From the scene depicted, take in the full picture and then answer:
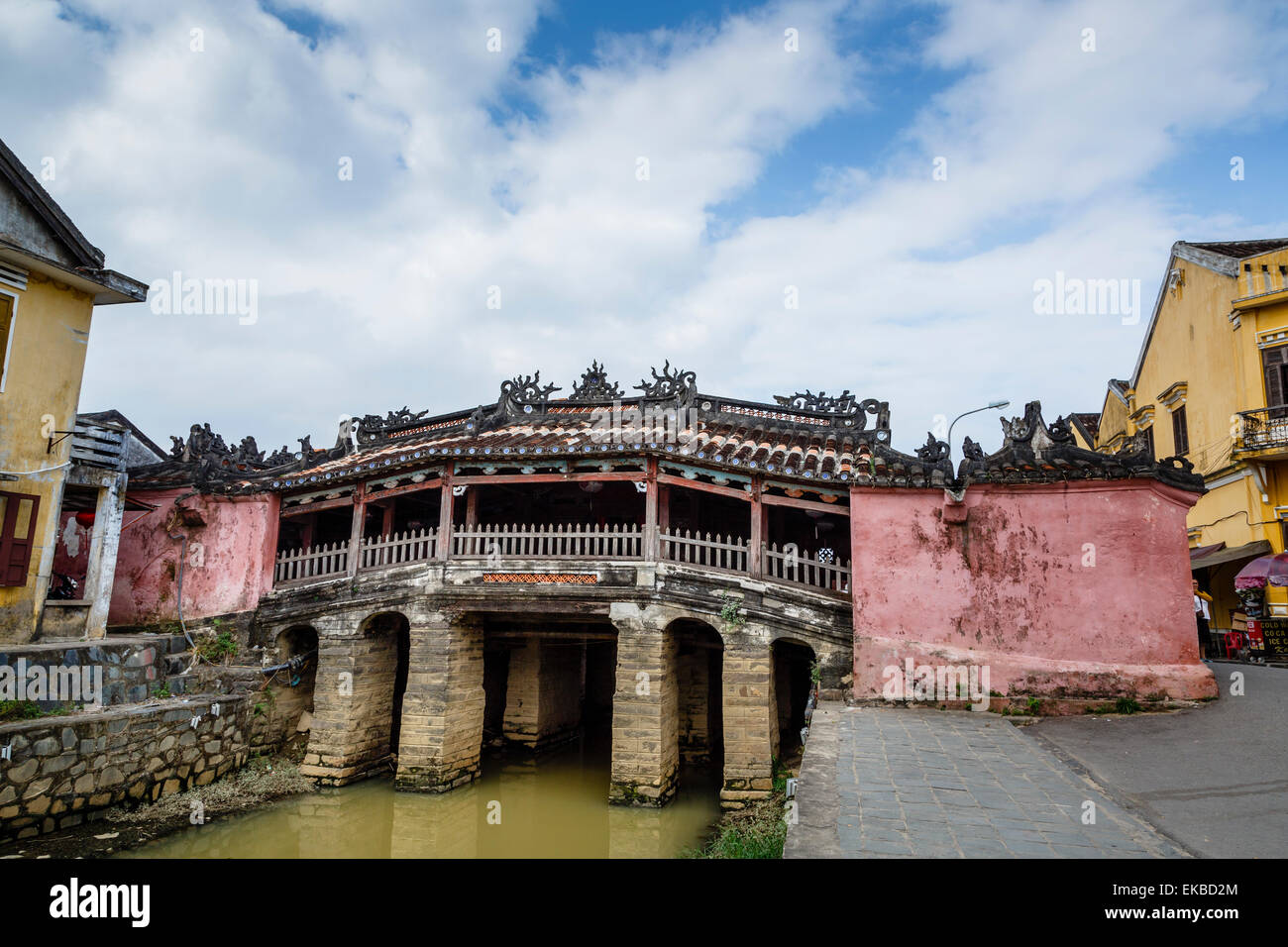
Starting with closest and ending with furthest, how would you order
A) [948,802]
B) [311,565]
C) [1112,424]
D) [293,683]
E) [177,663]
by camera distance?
[948,802], [177,663], [293,683], [311,565], [1112,424]

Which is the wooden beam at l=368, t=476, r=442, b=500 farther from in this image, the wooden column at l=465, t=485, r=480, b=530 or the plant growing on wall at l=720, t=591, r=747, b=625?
the plant growing on wall at l=720, t=591, r=747, b=625

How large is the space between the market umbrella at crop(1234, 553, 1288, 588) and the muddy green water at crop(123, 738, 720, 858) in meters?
10.5

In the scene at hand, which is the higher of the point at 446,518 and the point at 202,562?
the point at 446,518

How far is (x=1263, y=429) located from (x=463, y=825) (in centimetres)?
1807

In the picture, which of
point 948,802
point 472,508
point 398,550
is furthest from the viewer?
point 398,550

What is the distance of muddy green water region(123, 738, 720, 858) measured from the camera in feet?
36.2

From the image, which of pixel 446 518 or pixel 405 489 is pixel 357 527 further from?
pixel 446 518

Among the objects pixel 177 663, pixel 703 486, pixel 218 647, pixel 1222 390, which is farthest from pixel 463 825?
pixel 1222 390

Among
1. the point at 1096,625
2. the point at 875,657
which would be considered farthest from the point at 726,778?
the point at 1096,625

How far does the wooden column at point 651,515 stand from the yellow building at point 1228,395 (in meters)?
10.2

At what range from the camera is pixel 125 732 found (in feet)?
36.3

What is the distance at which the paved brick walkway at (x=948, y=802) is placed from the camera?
183 inches

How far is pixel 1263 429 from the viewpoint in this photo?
16188 mm
